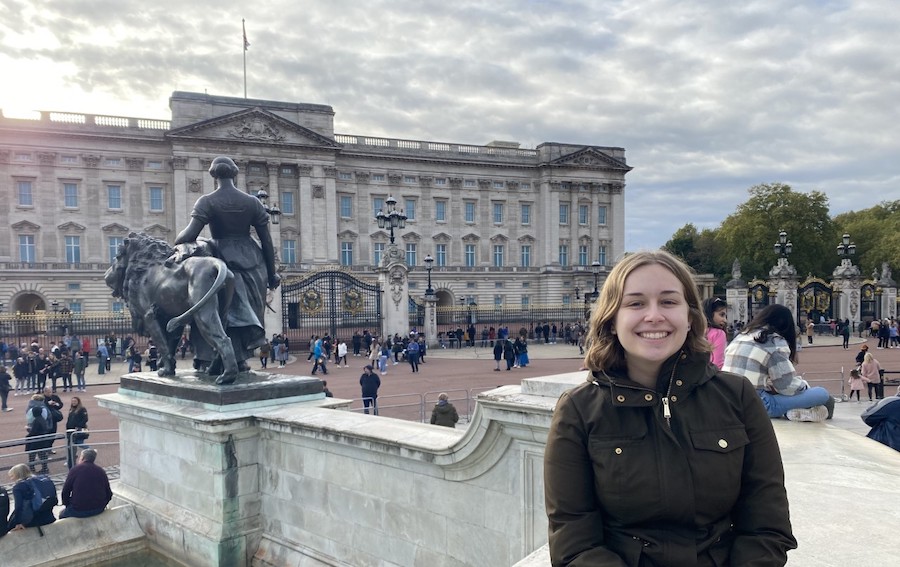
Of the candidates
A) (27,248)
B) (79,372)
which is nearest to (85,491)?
(79,372)

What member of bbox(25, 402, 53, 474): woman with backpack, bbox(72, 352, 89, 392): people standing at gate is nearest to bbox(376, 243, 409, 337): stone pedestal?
bbox(72, 352, 89, 392): people standing at gate

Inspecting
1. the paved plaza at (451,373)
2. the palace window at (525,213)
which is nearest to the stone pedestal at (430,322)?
the paved plaza at (451,373)

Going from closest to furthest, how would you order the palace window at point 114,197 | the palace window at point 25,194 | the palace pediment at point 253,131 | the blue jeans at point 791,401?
the blue jeans at point 791,401, the palace window at point 25,194, the palace pediment at point 253,131, the palace window at point 114,197

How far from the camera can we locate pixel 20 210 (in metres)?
47.8

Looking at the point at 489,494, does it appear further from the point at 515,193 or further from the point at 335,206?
the point at 515,193

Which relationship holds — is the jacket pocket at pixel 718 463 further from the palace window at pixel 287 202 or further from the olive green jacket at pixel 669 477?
the palace window at pixel 287 202

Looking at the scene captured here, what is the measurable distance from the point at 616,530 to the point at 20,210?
56.8 metres

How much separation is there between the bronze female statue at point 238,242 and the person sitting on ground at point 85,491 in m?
Result: 1.61

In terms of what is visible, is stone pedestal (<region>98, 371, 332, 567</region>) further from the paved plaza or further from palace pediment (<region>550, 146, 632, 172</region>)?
palace pediment (<region>550, 146, 632, 172</region>)

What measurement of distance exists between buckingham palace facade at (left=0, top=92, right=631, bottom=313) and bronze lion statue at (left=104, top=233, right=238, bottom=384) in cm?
4413

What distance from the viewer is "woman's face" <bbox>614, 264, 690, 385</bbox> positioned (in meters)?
2.11

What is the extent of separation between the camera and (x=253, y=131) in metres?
52.1

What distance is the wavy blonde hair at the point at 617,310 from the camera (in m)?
2.17

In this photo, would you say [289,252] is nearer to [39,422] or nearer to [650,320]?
[39,422]
